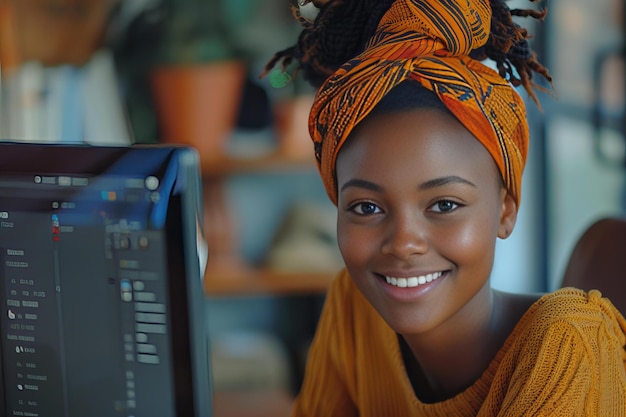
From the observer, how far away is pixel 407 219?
1.05 meters

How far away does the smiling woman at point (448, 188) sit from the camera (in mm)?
1019

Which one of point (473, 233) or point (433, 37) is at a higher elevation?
point (433, 37)

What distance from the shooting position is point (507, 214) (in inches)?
47.2

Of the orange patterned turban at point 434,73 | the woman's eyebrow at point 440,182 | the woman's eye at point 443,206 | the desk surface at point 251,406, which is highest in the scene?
the orange patterned turban at point 434,73

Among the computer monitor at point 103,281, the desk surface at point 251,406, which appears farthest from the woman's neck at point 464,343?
the desk surface at point 251,406

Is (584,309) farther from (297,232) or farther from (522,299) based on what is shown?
(297,232)

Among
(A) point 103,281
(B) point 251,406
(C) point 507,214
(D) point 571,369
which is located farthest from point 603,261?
(B) point 251,406

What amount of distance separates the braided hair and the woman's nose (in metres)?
0.25

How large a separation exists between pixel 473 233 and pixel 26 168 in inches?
21.8

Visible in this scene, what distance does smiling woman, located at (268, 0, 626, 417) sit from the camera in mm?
1019

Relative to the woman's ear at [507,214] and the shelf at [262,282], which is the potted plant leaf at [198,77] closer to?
the shelf at [262,282]

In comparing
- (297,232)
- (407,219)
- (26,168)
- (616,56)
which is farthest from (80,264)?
(616,56)

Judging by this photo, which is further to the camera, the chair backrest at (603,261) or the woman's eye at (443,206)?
the chair backrest at (603,261)

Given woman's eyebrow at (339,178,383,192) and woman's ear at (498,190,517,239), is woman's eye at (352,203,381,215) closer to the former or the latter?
woman's eyebrow at (339,178,383,192)
